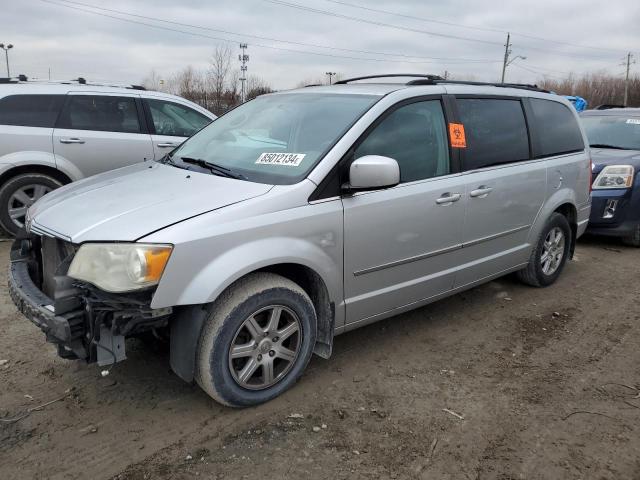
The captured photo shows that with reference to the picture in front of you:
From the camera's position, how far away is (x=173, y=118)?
714 centimetres

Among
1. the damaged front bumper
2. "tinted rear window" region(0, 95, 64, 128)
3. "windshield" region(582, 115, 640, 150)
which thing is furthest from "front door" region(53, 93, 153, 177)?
"windshield" region(582, 115, 640, 150)

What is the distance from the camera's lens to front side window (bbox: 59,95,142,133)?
6.51 metres

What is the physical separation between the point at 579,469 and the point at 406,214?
165 cm

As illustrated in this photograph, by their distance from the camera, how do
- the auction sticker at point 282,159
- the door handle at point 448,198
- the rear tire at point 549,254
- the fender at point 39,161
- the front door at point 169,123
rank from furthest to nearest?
the front door at point 169,123 < the fender at point 39,161 < the rear tire at point 549,254 < the door handle at point 448,198 < the auction sticker at point 282,159

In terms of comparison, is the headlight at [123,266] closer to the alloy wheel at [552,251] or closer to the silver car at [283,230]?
the silver car at [283,230]

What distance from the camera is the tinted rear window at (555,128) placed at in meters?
4.66

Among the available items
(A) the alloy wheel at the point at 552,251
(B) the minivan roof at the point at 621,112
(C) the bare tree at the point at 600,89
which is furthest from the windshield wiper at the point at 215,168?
(C) the bare tree at the point at 600,89

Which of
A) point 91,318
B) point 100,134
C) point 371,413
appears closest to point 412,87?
point 371,413

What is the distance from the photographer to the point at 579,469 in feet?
8.27

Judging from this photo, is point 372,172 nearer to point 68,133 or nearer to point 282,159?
point 282,159

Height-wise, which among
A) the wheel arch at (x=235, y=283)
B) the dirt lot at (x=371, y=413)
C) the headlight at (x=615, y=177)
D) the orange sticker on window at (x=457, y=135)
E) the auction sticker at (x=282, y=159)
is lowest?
the dirt lot at (x=371, y=413)

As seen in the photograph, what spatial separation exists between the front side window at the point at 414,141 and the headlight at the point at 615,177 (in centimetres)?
381

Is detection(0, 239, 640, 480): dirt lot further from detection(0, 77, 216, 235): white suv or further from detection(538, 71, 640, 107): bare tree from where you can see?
detection(538, 71, 640, 107): bare tree

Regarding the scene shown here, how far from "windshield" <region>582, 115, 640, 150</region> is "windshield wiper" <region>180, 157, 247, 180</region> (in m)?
6.12
